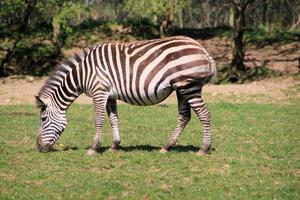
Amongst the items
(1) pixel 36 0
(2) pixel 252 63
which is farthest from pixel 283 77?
(1) pixel 36 0

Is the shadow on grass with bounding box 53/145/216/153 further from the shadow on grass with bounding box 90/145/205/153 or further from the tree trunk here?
the tree trunk

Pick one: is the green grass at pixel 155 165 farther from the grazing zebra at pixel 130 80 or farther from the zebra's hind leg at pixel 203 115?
the grazing zebra at pixel 130 80

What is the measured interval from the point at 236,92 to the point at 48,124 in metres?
12.6

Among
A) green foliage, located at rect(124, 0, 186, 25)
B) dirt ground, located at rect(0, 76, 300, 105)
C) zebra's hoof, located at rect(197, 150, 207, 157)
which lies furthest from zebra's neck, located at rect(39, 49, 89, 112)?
green foliage, located at rect(124, 0, 186, 25)

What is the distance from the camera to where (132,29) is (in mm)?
32219

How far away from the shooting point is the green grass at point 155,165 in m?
7.72

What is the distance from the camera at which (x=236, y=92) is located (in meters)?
21.5

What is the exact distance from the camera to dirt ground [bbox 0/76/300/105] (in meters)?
20.2

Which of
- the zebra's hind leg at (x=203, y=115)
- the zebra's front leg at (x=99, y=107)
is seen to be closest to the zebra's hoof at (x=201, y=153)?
the zebra's hind leg at (x=203, y=115)

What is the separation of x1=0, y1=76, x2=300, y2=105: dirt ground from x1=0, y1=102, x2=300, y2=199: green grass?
18.1 feet

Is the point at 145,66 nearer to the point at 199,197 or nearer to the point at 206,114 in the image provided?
the point at 206,114

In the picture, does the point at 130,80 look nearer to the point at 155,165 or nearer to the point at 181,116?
the point at 181,116

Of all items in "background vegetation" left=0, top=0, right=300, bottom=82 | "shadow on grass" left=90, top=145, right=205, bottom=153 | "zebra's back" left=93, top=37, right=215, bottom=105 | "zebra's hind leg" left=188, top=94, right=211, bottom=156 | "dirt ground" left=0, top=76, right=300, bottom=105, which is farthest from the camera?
"background vegetation" left=0, top=0, right=300, bottom=82

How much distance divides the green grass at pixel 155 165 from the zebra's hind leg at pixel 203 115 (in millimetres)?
239
